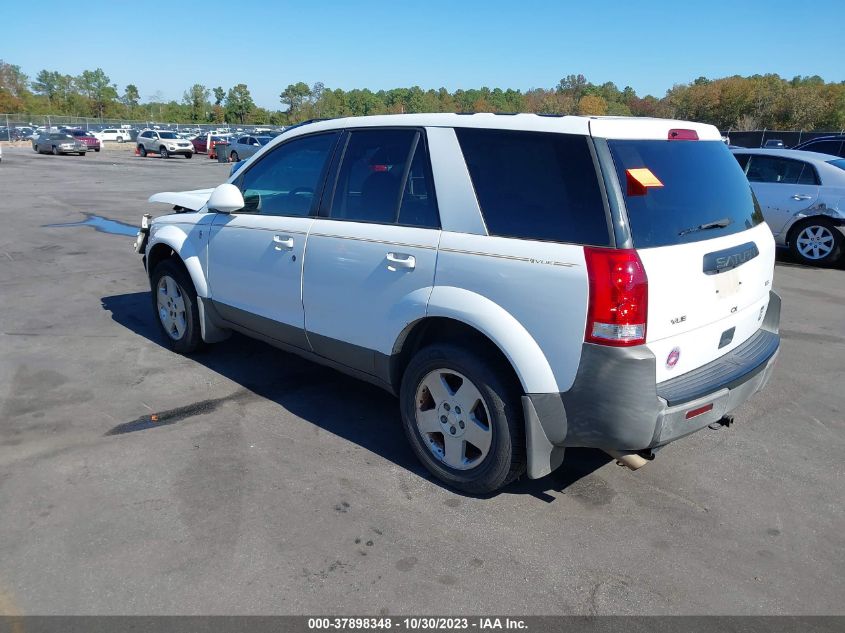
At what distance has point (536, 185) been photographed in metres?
3.11

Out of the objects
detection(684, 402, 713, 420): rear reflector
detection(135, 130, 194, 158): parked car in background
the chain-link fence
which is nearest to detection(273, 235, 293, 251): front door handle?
detection(684, 402, 713, 420): rear reflector

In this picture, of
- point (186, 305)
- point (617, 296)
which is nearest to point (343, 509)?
point (617, 296)

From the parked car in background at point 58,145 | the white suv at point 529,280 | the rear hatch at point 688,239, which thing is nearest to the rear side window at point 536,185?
the white suv at point 529,280

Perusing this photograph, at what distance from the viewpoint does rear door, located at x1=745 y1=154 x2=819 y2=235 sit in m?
9.80

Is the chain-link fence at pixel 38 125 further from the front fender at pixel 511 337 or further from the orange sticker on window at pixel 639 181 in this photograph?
the orange sticker on window at pixel 639 181

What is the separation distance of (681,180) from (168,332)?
4396 mm

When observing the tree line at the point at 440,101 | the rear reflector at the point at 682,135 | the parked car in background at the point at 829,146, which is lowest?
the rear reflector at the point at 682,135

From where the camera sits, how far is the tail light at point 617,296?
278 cm

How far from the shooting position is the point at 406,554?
3.02 meters

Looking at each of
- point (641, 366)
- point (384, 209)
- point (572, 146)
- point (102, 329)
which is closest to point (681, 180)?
point (572, 146)

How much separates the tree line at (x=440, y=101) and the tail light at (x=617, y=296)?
253ft

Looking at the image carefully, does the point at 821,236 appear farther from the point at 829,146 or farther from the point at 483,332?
the point at 483,332
